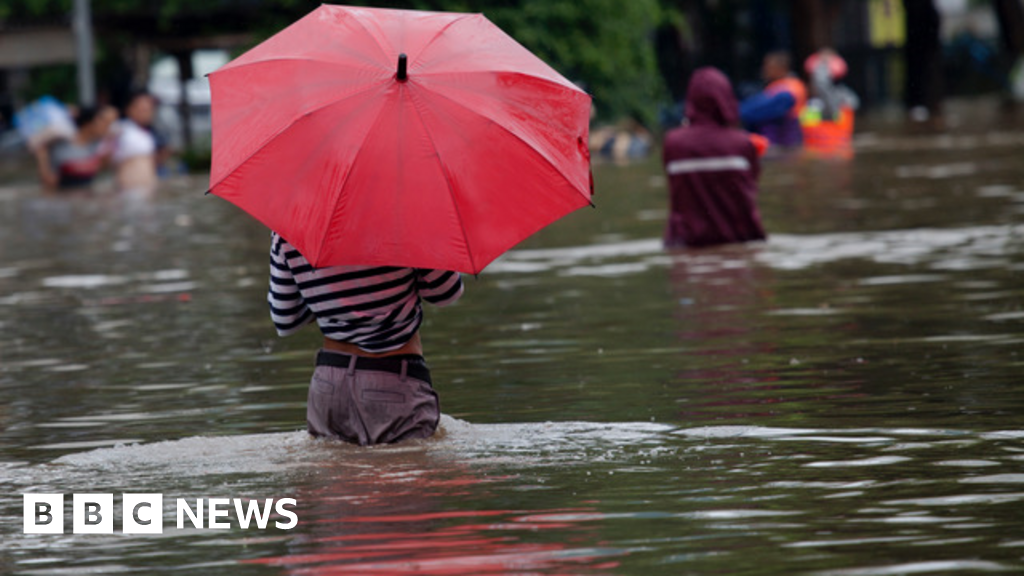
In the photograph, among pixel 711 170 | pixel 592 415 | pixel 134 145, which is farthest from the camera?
pixel 134 145

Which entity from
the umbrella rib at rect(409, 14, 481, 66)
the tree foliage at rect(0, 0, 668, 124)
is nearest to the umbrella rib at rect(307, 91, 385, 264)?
the umbrella rib at rect(409, 14, 481, 66)

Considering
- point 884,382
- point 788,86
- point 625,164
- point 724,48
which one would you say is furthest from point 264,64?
point 724,48

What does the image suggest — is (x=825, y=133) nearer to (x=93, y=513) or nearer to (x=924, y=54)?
(x=924, y=54)

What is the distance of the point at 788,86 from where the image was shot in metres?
29.0

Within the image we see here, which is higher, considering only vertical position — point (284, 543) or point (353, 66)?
point (353, 66)

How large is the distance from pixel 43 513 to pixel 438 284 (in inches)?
60.5

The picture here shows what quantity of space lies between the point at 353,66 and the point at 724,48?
5560 centimetres

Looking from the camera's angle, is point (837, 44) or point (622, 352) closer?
point (622, 352)

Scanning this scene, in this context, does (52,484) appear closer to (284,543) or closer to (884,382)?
(284,543)

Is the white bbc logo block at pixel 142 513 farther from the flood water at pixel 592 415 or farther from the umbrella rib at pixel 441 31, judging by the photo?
the umbrella rib at pixel 441 31

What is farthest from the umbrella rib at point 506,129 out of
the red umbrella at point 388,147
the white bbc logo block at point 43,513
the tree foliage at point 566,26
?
the tree foliage at point 566,26

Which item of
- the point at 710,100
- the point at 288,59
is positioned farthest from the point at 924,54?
the point at 288,59

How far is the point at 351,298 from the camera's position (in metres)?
7.24

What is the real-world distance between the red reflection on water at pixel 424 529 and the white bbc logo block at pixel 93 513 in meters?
0.58
